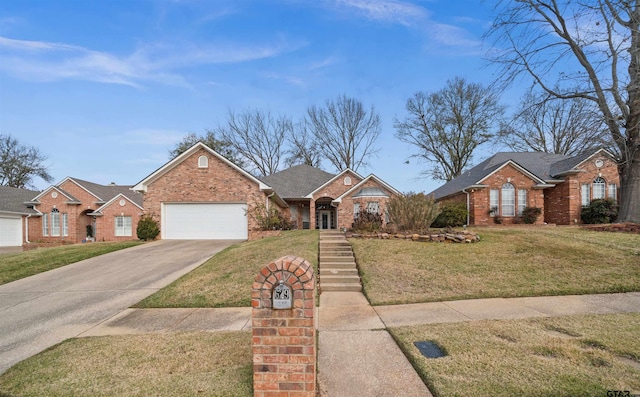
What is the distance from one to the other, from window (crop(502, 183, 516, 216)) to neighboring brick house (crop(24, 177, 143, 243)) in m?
25.7

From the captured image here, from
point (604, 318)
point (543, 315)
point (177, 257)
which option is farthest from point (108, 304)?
point (604, 318)

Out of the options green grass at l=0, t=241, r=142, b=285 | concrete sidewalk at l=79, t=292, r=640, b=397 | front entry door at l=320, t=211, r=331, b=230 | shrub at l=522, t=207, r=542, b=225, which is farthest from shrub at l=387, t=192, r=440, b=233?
front entry door at l=320, t=211, r=331, b=230

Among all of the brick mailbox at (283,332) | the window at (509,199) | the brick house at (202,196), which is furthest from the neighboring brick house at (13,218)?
the window at (509,199)

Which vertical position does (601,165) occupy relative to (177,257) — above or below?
above

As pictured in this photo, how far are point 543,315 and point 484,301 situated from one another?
115cm

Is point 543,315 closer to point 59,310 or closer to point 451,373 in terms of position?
point 451,373

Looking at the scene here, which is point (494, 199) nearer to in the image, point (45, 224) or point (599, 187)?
point (599, 187)

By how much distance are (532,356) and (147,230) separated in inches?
665

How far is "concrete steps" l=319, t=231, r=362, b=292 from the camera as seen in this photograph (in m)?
7.72

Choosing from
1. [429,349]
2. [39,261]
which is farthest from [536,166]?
→ [39,261]

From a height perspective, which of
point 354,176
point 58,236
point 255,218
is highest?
point 354,176

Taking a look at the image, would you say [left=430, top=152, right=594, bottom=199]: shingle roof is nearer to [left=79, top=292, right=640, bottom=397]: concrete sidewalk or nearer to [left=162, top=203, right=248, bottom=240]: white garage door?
[left=162, top=203, right=248, bottom=240]: white garage door

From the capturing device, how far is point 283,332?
113 inches

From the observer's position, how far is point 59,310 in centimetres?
625
